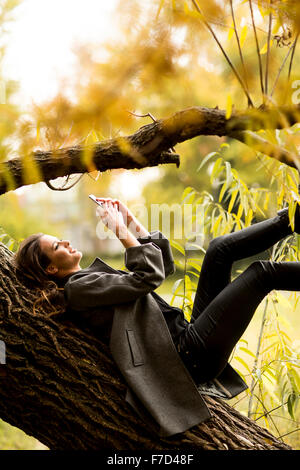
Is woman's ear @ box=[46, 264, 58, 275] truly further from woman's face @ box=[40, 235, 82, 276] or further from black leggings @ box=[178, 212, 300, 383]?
black leggings @ box=[178, 212, 300, 383]

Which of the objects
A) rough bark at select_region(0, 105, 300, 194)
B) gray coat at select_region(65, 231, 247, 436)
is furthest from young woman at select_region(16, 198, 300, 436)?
rough bark at select_region(0, 105, 300, 194)

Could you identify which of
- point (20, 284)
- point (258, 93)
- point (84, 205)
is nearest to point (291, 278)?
point (258, 93)

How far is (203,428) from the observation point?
54.5 inches

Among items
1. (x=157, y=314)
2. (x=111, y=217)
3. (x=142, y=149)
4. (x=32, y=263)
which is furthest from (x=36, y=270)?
(x=142, y=149)

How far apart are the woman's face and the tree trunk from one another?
0.63 feet

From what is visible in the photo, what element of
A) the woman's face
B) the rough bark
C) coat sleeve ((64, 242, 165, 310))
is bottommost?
coat sleeve ((64, 242, 165, 310))

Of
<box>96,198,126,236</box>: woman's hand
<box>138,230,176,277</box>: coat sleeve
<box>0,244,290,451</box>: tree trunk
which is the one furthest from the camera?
<box>138,230,176,277</box>: coat sleeve

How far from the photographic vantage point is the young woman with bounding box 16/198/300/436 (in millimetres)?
1366

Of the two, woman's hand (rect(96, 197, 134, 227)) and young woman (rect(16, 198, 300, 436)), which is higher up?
woman's hand (rect(96, 197, 134, 227))

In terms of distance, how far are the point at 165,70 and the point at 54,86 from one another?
0.60ft

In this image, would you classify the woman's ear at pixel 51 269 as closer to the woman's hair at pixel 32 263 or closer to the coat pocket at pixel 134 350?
the woman's hair at pixel 32 263

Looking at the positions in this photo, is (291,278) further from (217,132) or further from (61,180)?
(61,180)

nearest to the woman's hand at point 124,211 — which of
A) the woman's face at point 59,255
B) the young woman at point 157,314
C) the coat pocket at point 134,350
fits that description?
the young woman at point 157,314

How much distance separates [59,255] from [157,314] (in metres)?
0.36
